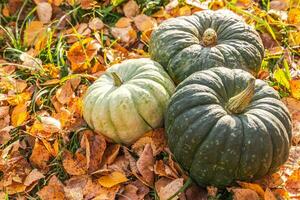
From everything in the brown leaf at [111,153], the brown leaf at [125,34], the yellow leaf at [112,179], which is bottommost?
the yellow leaf at [112,179]

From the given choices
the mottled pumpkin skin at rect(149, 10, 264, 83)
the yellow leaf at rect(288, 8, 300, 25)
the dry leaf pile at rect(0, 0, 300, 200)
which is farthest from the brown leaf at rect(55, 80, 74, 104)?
the yellow leaf at rect(288, 8, 300, 25)

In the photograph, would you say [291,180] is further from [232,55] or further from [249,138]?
[232,55]

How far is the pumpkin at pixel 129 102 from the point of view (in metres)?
3.16

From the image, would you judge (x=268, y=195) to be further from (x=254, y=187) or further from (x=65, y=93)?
(x=65, y=93)

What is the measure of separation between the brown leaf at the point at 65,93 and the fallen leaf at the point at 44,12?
0.87 m

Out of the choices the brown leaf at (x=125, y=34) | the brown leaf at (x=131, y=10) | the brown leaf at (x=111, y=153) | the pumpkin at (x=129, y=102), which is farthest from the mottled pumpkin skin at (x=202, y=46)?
the brown leaf at (x=131, y=10)

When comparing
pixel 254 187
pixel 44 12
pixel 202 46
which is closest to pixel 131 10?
pixel 44 12

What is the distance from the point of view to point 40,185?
10.8 ft

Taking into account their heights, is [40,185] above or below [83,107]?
below

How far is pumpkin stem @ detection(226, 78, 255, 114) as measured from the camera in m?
2.85

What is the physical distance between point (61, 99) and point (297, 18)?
1884 millimetres

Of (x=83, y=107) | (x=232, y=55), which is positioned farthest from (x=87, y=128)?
(x=232, y=55)

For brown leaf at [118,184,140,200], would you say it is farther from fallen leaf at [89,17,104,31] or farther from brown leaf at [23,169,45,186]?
fallen leaf at [89,17,104,31]

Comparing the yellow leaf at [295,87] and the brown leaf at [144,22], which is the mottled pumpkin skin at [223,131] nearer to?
the yellow leaf at [295,87]
